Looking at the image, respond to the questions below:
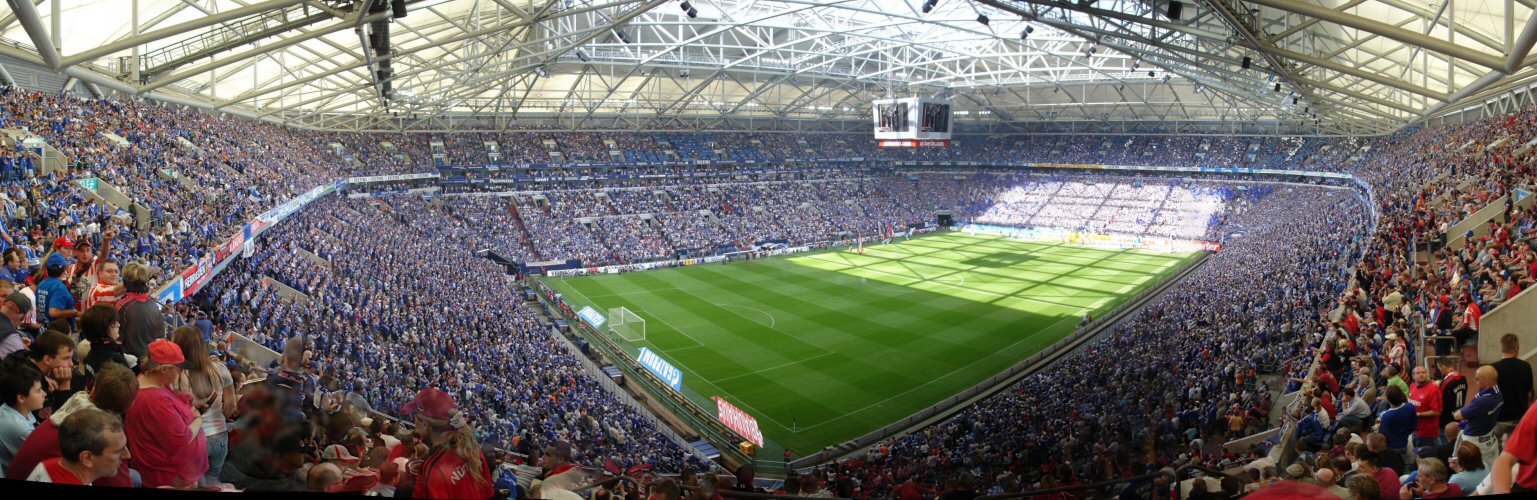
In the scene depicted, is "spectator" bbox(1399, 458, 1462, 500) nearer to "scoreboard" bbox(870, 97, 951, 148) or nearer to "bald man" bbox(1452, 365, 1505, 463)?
"bald man" bbox(1452, 365, 1505, 463)

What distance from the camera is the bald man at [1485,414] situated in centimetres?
604

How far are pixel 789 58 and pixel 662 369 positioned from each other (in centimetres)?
2507

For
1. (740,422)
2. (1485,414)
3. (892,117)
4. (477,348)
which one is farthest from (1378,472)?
(892,117)

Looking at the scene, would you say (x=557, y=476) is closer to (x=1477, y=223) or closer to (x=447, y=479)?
(x=447, y=479)

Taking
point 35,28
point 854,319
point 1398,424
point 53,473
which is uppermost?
point 35,28

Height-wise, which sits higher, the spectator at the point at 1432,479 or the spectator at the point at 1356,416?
the spectator at the point at 1432,479

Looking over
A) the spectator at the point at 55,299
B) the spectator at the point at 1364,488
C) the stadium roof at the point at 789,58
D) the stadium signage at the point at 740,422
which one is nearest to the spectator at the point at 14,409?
the spectator at the point at 55,299

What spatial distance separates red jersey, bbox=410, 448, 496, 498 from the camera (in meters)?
3.60

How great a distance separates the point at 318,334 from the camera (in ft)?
56.7

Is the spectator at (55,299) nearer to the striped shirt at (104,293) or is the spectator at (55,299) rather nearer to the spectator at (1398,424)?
the striped shirt at (104,293)

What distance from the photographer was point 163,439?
4.00 meters

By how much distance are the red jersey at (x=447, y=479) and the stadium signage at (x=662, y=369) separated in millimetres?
21212

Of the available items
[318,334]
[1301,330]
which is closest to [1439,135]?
[1301,330]

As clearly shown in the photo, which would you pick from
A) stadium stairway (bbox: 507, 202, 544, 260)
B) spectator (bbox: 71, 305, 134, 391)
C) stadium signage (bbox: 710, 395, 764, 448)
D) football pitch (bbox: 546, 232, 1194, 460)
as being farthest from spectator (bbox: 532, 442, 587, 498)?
stadium stairway (bbox: 507, 202, 544, 260)
